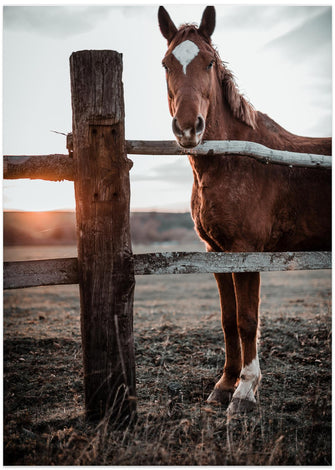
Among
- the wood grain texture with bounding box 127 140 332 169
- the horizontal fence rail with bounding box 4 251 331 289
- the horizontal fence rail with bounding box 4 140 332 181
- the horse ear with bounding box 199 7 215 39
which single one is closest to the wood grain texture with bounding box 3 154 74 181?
the horizontal fence rail with bounding box 4 140 332 181

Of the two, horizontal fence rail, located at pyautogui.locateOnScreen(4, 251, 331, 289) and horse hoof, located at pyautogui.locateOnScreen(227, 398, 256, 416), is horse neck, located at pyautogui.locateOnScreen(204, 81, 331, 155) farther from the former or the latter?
horse hoof, located at pyautogui.locateOnScreen(227, 398, 256, 416)

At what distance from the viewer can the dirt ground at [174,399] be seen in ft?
7.73

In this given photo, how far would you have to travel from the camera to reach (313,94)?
12.8ft

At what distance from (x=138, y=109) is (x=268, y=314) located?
15.5 feet

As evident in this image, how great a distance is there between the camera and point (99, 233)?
8.02 feet

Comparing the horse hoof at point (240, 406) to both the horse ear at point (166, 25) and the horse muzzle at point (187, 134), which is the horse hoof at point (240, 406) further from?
the horse ear at point (166, 25)

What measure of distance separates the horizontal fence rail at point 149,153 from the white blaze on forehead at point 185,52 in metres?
0.76

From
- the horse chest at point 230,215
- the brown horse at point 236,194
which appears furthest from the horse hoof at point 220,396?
the horse chest at point 230,215

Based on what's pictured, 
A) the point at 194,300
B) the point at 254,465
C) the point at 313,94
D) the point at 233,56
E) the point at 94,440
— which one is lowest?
the point at 194,300

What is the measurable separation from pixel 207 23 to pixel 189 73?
64 cm

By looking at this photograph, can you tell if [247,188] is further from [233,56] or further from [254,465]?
[254,465]

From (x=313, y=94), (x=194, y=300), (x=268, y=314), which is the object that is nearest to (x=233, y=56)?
(x=313, y=94)

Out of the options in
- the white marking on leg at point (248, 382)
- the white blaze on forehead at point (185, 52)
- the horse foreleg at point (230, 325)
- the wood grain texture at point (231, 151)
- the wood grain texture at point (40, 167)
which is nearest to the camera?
the wood grain texture at point (40, 167)

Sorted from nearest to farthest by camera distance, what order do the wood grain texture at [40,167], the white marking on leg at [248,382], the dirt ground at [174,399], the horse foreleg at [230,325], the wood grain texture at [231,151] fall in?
the dirt ground at [174,399], the wood grain texture at [40,167], the wood grain texture at [231,151], the white marking on leg at [248,382], the horse foreleg at [230,325]
